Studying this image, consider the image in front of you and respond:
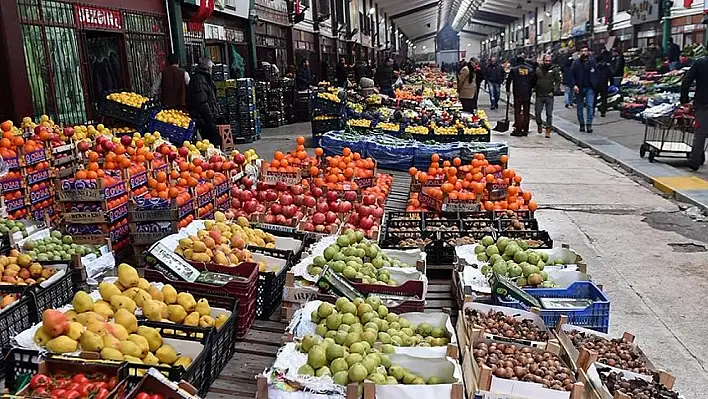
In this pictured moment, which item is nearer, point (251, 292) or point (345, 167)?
point (251, 292)

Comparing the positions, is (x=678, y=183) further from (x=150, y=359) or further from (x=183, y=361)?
(x=150, y=359)

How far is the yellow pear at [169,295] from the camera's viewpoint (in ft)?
11.7

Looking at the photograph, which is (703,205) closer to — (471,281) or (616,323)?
(616,323)

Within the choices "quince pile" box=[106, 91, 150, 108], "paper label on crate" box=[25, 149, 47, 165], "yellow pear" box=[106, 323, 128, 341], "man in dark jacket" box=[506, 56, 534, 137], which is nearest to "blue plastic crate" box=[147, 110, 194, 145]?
"quince pile" box=[106, 91, 150, 108]

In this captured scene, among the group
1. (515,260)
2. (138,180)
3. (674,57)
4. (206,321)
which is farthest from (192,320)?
(674,57)

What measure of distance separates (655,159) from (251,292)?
1129 centimetres

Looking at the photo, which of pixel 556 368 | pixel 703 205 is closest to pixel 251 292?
pixel 556 368

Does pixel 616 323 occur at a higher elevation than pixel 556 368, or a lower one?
lower

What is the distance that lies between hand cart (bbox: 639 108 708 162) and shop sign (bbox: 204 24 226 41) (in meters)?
11.1

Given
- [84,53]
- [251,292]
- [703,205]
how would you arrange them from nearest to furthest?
[251,292] → [703,205] → [84,53]

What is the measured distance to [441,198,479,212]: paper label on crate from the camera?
6.68 metres

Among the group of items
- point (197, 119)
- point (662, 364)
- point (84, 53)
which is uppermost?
point (84, 53)

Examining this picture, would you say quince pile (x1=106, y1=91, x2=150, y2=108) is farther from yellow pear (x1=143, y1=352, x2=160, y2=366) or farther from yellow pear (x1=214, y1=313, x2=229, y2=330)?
yellow pear (x1=143, y1=352, x2=160, y2=366)

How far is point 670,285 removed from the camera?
612 cm
